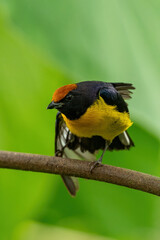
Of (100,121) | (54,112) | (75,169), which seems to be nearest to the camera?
(75,169)

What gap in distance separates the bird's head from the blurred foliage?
144 millimetres

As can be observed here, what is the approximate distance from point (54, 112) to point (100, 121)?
52cm

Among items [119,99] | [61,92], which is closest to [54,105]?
[61,92]

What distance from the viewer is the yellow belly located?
95.5 inches

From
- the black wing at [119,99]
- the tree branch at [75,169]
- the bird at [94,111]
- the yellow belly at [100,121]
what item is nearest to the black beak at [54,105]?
the bird at [94,111]

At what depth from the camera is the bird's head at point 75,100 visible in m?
2.36

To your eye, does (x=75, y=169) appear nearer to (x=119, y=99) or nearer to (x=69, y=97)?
(x=69, y=97)

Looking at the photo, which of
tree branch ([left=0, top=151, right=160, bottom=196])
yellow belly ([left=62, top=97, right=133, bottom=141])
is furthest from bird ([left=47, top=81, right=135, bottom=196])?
tree branch ([left=0, top=151, right=160, bottom=196])

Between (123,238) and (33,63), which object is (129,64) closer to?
(33,63)

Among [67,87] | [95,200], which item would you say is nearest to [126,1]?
[67,87]

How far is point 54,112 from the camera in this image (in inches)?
112

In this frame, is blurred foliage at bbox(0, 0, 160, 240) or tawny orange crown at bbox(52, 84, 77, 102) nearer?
blurred foliage at bbox(0, 0, 160, 240)

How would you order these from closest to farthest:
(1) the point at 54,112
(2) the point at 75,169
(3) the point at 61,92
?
(2) the point at 75,169 < (3) the point at 61,92 < (1) the point at 54,112

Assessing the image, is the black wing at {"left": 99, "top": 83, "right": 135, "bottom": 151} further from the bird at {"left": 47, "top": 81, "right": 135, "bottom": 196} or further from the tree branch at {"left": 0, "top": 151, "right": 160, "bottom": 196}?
the tree branch at {"left": 0, "top": 151, "right": 160, "bottom": 196}
